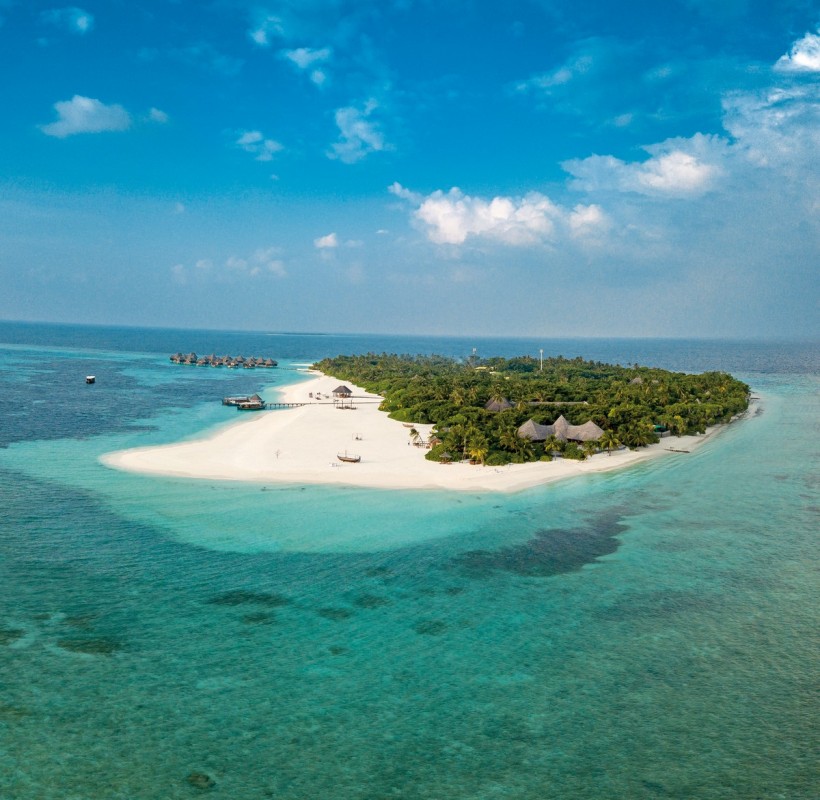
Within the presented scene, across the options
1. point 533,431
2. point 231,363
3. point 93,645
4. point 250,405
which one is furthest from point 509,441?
point 231,363

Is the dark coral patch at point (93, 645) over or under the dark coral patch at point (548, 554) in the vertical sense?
under

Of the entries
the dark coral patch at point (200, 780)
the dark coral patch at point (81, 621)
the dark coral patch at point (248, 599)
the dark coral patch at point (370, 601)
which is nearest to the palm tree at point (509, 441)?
the dark coral patch at point (370, 601)

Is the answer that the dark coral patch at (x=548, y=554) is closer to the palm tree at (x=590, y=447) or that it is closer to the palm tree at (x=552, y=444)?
the palm tree at (x=552, y=444)

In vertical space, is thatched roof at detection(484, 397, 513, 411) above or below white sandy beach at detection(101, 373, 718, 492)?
above

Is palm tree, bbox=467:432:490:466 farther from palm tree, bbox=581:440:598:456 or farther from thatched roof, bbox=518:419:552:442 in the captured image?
palm tree, bbox=581:440:598:456

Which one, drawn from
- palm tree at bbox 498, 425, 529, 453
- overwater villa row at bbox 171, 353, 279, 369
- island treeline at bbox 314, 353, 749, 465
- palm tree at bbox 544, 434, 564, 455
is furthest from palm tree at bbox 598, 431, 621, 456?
overwater villa row at bbox 171, 353, 279, 369

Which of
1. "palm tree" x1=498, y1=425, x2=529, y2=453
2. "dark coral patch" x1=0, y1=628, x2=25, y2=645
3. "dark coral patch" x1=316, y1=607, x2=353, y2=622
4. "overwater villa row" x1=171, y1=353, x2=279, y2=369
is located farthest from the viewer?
"overwater villa row" x1=171, y1=353, x2=279, y2=369

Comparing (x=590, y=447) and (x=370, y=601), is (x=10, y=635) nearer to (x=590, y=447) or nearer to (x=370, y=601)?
(x=370, y=601)
